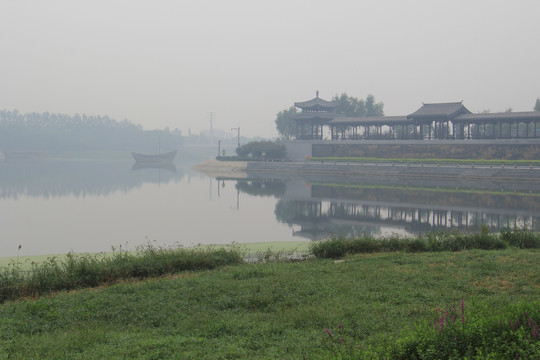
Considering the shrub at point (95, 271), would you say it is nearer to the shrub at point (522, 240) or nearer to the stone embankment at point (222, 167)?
the shrub at point (522, 240)

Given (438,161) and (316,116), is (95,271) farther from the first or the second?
(316,116)

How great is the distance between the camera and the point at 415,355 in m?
3.73

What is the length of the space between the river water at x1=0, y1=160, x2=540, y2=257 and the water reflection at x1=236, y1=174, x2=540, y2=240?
41mm

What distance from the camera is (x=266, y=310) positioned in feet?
19.5

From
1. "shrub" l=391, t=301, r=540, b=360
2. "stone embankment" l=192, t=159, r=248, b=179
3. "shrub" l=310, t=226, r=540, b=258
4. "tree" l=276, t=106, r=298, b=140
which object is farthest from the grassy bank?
"shrub" l=391, t=301, r=540, b=360

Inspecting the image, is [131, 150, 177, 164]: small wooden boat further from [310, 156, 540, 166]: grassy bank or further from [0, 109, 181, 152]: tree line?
[310, 156, 540, 166]: grassy bank

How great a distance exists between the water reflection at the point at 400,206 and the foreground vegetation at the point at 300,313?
18.4 feet

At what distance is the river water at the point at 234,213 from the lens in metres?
14.6

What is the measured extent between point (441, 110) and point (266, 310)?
44364mm

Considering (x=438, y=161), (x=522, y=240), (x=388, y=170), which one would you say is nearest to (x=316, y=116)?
(x=388, y=170)

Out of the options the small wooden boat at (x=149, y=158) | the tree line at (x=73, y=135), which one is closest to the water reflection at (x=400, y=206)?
the small wooden boat at (x=149, y=158)

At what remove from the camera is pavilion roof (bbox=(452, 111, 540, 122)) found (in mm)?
42097

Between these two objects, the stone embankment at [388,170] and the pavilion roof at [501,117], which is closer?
the stone embankment at [388,170]

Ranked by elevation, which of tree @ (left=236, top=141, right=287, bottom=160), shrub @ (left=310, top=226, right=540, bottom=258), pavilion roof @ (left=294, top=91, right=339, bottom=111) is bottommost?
shrub @ (left=310, top=226, right=540, bottom=258)
